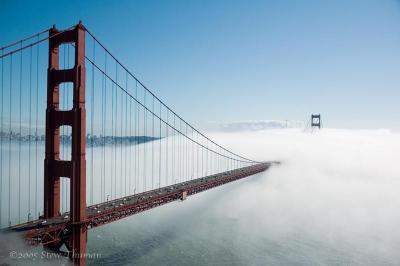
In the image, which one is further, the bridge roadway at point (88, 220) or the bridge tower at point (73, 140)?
the bridge tower at point (73, 140)

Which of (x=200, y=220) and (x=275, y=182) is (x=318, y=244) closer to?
(x=200, y=220)

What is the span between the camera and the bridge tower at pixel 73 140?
17672 mm

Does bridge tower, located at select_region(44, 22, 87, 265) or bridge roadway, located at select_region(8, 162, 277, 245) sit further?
bridge tower, located at select_region(44, 22, 87, 265)

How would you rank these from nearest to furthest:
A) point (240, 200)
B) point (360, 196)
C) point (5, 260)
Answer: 1. point (5, 260)
2. point (240, 200)
3. point (360, 196)

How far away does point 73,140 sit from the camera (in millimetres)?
17781

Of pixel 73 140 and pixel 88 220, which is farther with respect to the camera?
pixel 88 220

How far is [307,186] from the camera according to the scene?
70938mm

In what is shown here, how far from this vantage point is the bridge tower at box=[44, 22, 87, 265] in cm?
1767

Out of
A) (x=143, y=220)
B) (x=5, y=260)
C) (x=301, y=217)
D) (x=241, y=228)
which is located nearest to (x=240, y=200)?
(x=301, y=217)

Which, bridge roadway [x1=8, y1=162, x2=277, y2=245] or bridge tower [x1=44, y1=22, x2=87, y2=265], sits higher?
bridge tower [x1=44, y1=22, x2=87, y2=265]

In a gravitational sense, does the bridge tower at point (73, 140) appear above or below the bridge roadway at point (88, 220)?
above

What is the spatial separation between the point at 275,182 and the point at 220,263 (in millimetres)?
44540

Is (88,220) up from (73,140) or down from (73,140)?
down

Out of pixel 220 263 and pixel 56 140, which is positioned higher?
pixel 56 140
